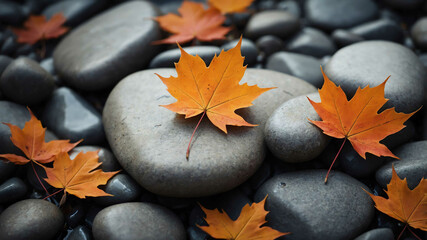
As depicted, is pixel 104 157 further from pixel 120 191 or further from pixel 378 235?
pixel 378 235

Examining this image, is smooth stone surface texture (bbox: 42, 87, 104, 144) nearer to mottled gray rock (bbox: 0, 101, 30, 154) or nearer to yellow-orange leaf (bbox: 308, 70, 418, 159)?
mottled gray rock (bbox: 0, 101, 30, 154)

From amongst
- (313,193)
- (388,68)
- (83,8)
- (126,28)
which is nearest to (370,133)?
(313,193)

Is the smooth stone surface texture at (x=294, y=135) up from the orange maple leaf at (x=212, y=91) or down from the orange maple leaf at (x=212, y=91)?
down

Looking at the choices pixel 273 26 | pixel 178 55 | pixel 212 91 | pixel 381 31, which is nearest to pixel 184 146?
pixel 212 91

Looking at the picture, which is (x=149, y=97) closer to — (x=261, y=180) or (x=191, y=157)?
(x=191, y=157)

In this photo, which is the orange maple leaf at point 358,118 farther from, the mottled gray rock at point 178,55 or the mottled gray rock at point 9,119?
the mottled gray rock at point 9,119

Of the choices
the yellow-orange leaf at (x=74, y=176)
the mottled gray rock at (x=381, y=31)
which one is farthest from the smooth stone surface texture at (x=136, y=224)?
the mottled gray rock at (x=381, y=31)

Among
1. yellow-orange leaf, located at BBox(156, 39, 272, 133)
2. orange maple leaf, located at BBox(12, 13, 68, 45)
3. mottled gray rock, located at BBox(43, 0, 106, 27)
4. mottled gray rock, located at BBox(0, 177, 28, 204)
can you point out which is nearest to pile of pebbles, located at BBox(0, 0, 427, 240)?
mottled gray rock, located at BBox(0, 177, 28, 204)
